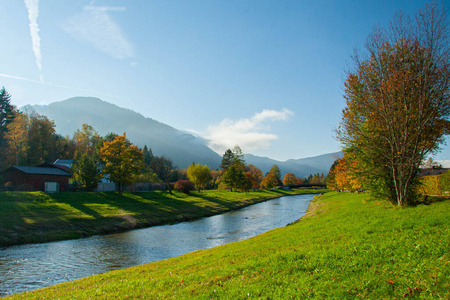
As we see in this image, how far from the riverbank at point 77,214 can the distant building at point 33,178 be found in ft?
29.7

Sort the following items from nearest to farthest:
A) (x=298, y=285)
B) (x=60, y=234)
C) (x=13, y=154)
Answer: (x=298, y=285) < (x=60, y=234) < (x=13, y=154)

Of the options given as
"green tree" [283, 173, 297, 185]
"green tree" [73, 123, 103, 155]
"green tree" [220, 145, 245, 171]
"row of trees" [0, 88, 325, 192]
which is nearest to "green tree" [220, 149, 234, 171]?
"green tree" [220, 145, 245, 171]

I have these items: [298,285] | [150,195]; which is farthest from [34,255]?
[150,195]

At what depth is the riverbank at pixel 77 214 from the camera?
30350 millimetres

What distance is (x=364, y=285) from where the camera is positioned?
7871mm

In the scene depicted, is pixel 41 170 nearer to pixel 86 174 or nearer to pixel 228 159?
pixel 86 174

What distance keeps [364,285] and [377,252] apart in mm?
3077

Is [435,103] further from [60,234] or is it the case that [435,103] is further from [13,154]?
[13,154]

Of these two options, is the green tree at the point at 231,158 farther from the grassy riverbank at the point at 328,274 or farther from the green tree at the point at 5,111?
the grassy riverbank at the point at 328,274

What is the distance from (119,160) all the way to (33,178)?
Answer: 1585 cm

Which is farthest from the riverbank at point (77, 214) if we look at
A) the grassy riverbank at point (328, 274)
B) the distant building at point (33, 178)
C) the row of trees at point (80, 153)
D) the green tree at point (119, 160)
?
the grassy riverbank at point (328, 274)

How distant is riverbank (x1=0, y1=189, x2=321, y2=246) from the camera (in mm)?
30350

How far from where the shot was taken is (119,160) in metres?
59.1

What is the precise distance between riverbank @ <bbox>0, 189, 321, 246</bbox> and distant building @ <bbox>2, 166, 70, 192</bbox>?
9.06 meters
